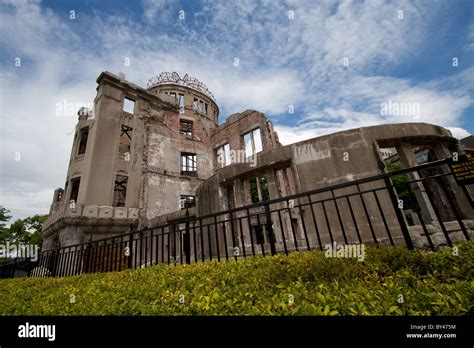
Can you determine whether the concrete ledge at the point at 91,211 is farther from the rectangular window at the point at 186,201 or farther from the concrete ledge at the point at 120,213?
the rectangular window at the point at 186,201

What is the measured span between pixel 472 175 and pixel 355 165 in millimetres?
3424

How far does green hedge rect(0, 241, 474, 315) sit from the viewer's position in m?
1.66

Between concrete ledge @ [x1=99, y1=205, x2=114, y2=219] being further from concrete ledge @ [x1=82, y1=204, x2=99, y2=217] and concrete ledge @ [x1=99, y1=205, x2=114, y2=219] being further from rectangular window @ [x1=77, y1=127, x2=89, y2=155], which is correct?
rectangular window @ [x1=77, y1=127, x2=89, y2=155]

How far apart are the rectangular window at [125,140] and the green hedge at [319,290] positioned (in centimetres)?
1529

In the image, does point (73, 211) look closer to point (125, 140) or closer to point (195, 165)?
point (125, 140)

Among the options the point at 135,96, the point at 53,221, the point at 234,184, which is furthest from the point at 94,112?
the point at 234,184

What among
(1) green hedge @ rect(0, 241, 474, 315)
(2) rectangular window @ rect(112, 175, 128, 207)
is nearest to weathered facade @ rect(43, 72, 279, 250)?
(2) rectangular window @ rect(112, 175, 128, 207)

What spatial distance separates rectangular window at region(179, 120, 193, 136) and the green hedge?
19813 mm

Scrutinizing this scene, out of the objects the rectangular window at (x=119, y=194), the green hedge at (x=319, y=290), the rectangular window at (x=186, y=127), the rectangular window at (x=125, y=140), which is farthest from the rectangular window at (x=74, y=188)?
the green hedge at (x=319, y=290)

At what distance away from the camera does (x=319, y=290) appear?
2.23 m

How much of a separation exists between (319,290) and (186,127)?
2194 cm

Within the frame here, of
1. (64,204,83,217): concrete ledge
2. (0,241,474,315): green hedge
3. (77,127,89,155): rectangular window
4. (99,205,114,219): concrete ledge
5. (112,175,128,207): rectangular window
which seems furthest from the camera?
(112,175,128,207): rectangular window
